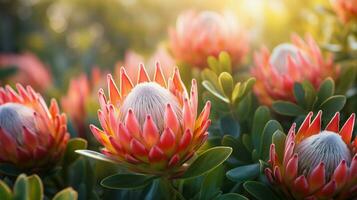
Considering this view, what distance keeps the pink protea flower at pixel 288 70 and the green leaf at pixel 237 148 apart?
1.04 feet

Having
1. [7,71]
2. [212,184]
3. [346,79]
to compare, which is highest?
[7,71]

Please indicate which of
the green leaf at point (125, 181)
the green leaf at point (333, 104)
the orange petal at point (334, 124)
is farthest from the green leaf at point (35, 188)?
the green leaf at point (333, 104)

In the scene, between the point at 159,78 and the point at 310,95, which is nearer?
the point at 159,78

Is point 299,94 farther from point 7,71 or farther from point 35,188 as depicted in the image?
point 7,71

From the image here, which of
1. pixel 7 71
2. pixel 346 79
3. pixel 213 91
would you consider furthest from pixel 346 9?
pixel 7 71

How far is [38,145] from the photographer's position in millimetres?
1556

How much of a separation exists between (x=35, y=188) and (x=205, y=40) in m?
1.04

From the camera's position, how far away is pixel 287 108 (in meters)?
1.64

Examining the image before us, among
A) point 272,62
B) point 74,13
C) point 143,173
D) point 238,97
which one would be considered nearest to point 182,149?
point 143,173

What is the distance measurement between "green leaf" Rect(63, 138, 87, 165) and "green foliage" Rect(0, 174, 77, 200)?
431mm

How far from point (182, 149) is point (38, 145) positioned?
0.44m

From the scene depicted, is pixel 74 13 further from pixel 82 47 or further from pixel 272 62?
pixel 272 62

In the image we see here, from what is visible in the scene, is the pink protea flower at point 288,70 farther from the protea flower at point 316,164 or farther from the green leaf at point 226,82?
the protea flower at point 316,164

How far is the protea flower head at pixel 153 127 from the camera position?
50.8 inches
